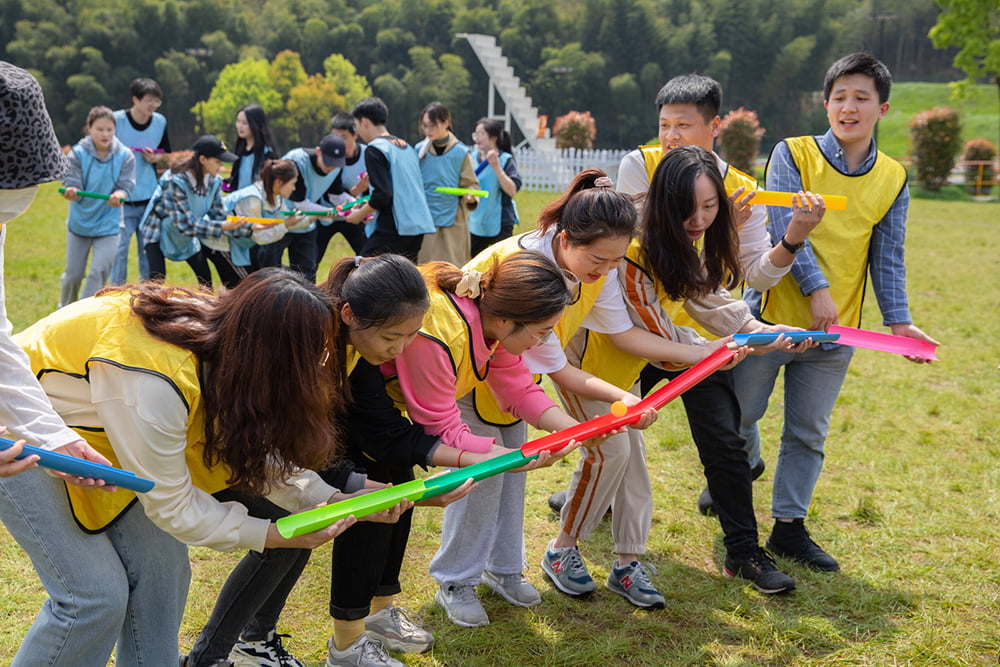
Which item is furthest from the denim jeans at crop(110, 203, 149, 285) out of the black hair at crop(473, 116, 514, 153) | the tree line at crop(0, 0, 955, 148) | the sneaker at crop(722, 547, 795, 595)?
the tree line at crop(0, 0, 955, 148)

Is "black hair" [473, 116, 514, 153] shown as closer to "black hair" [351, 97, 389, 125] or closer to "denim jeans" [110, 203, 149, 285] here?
"black hair" [351, 97, 389, 125]

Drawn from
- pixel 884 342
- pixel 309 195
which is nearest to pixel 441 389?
pixel 884 342

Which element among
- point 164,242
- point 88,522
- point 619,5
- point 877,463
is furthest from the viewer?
point 619,5

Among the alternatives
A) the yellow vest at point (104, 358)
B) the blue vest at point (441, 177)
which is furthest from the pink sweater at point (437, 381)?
the blue vest at point (441, 177)

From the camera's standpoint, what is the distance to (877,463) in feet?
15.4

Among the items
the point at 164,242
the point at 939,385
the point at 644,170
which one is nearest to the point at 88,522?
the point at 644,170

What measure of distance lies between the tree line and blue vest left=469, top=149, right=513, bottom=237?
3638 cm

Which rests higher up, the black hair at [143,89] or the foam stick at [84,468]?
the black hair at [143,89]

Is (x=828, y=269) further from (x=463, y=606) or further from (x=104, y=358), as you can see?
(x=104, y=358)

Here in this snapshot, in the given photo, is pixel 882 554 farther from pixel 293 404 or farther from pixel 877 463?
pixel 293 404

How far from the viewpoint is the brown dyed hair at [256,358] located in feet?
6.27

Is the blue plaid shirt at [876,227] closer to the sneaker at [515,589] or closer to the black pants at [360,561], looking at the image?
the sneaker at [515,589]

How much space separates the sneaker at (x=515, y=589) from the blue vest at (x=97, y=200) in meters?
4.88

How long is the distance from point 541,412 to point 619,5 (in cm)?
6070
